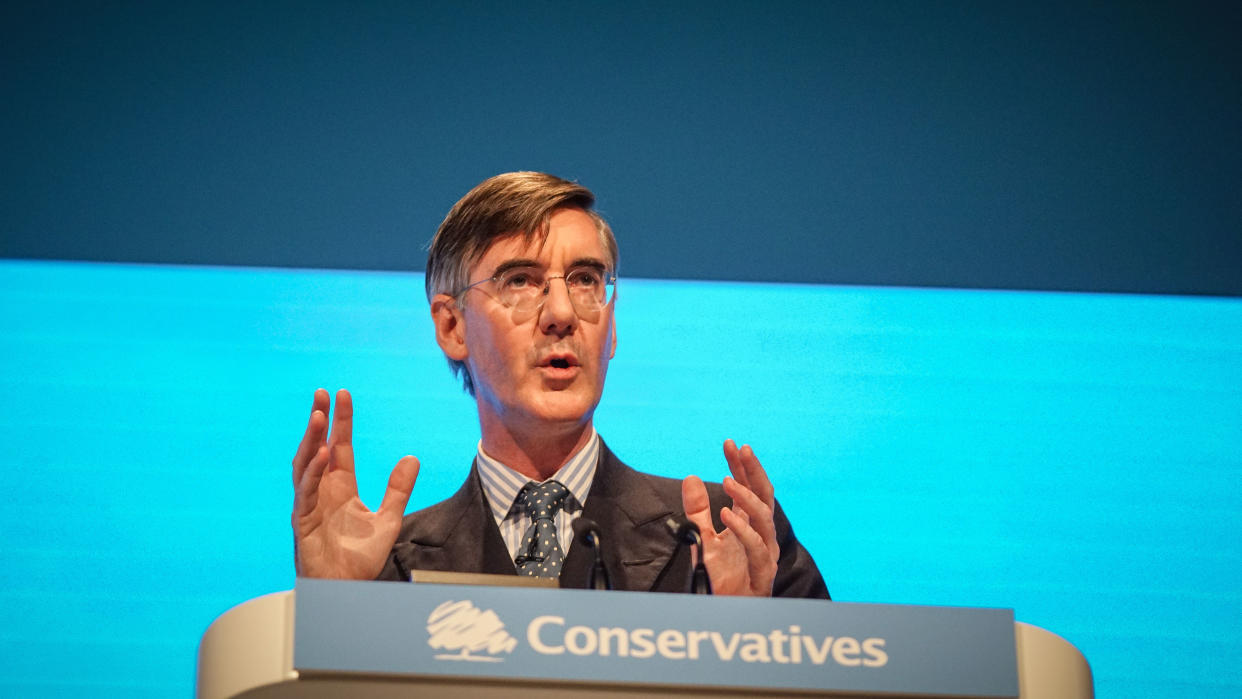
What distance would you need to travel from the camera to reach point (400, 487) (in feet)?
6.82

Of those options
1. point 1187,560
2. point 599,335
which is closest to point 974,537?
point 1187,560

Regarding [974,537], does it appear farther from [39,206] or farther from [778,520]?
[39,206]

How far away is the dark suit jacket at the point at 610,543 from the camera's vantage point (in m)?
2.37

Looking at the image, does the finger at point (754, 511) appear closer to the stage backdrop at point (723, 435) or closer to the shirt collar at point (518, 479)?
the shirt collar at point (518, 479)

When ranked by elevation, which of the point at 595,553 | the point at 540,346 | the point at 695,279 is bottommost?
the point at 595,553

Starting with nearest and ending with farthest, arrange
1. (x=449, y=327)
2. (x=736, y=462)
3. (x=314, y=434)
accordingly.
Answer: (x=314, y=434) → (x=736, y=462) → (x=449, y=327)

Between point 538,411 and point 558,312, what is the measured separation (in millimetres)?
191

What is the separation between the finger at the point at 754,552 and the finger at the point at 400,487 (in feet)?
1.65

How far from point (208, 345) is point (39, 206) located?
25.9 inches

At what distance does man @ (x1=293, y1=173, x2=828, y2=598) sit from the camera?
7.95ft

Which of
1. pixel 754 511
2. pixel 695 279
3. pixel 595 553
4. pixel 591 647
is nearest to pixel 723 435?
pixel 695 279

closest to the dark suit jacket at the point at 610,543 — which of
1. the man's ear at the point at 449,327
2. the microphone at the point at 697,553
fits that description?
the man's ear at the point at 449,327

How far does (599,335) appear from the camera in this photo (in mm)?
2543

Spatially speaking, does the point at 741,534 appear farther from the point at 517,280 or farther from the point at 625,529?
the point at 517,280
